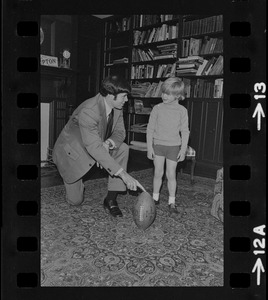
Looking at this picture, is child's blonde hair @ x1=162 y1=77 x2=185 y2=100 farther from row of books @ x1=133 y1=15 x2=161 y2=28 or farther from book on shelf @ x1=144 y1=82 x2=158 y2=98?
row of books @ x1=133 y1=15 x2=161 y2=28

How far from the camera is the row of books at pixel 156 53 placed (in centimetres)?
363

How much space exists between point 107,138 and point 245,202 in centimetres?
128

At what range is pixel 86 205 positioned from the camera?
82.9 inches

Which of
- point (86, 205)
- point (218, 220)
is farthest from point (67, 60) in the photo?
point (218, 220)

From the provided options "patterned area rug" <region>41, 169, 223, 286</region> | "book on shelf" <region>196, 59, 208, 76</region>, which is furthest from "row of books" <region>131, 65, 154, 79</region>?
"patterned area rug" <region>41, 169, 223, 286</region>

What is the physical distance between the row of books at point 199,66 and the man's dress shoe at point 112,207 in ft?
6.38

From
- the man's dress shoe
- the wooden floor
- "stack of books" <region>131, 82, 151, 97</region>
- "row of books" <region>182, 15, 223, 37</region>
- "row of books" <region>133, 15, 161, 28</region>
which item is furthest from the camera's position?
"row of books" <region>133, 15, 161, 28</region>

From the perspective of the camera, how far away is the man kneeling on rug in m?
1.75

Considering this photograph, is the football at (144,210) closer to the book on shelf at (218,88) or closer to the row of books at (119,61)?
the book on shelf at (218,88)

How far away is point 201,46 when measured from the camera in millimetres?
3287

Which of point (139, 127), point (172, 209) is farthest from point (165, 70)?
point (172, 209)

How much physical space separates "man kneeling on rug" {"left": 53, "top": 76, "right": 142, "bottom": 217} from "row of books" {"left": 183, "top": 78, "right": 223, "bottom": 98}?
155cm

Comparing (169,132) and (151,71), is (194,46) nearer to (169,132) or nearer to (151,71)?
(151,71)

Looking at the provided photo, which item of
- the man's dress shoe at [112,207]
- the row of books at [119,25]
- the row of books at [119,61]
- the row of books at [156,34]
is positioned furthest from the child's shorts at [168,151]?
the row of books at [119,25]
